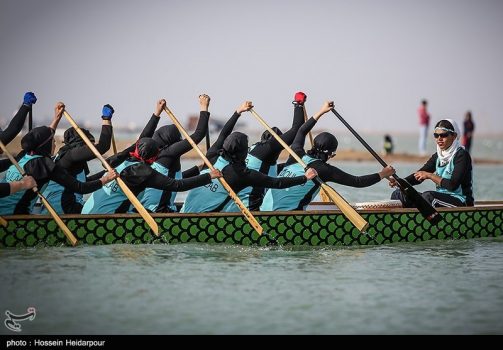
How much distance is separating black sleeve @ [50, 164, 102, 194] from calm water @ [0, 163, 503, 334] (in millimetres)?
785

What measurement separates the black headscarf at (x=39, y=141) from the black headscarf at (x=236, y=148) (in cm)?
231

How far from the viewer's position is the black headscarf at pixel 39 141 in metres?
11.6

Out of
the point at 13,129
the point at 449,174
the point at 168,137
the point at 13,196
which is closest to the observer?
the point at 13,196

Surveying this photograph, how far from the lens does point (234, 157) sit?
12680 millimetres

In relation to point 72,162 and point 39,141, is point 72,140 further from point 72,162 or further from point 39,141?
point 39,141

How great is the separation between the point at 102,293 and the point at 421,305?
324 centimetres

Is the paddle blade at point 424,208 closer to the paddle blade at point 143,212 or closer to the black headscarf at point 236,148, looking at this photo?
the black headscarf at point 236,148

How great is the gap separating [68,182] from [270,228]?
9.10 feet

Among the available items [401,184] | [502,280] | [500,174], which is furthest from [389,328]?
[500,174]

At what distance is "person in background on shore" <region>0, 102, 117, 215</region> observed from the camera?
11.7m

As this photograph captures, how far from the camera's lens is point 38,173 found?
38.3ft

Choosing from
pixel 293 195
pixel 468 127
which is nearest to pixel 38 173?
pixel 293 195

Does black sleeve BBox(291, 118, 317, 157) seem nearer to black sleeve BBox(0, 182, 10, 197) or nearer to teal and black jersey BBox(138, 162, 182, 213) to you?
teal and black jersey BBox(138, 162, 182, 213)

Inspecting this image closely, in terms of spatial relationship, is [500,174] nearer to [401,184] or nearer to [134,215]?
[401,184]
